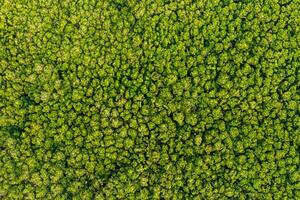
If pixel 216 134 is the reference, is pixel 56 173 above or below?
below

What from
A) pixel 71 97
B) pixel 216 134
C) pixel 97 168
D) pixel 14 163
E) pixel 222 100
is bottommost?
pixel 14 163

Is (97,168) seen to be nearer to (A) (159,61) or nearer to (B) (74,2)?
(A) (159,61)

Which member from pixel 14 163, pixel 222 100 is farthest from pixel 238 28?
pixel 14 163

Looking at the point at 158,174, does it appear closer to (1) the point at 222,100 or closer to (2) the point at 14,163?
(1) the point at 222,100

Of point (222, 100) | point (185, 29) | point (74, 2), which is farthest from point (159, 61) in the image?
point (74, 2)

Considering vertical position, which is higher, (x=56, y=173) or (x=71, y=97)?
(x=71, y=97)

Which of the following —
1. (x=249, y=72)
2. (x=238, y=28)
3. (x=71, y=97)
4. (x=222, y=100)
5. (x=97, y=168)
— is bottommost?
(x=97, y=168)
